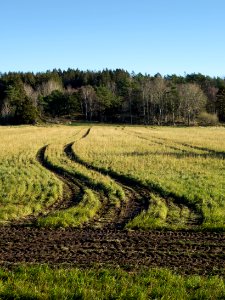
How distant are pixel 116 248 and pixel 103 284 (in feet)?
10.7

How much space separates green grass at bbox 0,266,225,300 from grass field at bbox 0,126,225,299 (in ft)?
0.07

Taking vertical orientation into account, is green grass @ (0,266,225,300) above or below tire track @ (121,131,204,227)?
above

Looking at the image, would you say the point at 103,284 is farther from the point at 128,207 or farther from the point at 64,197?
the point at 64,197

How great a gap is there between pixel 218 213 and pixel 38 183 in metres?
10.9

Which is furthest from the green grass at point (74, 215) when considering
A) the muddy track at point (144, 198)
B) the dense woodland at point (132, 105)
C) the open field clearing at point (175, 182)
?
the dense woodland at point (132, 105)

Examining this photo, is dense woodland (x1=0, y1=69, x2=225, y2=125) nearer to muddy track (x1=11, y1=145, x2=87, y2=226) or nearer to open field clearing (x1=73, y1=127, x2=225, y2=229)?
open field clearing (x1=73, y1=127, x2=225, y2=229)

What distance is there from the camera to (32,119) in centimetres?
11219

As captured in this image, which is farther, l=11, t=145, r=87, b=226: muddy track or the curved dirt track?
l=11, t=145, r=87, b=226: muddy track

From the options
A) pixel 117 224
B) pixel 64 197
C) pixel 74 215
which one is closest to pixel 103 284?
pixel 117 224

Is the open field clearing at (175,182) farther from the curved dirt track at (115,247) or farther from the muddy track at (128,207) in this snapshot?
the curved dirt track at (115,247)

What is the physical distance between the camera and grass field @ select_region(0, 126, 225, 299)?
28.9 ft

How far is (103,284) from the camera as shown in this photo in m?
8.84

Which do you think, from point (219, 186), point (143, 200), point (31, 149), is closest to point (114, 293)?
point (143, 200)

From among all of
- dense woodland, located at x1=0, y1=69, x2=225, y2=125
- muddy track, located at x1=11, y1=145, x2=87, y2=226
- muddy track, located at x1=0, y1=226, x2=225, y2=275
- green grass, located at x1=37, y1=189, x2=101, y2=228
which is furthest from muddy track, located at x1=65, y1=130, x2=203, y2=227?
dense woodland, located at x1=0, y1=69, x2=225, y2=125
